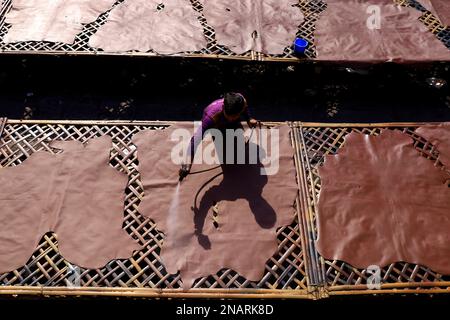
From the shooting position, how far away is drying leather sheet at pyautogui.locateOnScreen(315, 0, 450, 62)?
5.35 m

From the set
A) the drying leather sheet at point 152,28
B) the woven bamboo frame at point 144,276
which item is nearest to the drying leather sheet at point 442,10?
the drying leather sheet at point 152,28

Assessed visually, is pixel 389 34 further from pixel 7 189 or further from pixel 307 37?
pixel 7 189

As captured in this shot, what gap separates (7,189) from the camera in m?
3.70

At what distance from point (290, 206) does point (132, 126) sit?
6.78 ft

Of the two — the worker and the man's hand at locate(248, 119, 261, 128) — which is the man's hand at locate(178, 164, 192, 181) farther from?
the man's hand at locate(248, 119, 261, 128)

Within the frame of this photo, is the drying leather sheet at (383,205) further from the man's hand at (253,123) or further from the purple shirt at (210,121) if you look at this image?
the purple shirt at (210,121)

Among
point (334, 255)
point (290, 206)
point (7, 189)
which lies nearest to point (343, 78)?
point (290, 206)

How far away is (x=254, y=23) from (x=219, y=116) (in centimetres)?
263

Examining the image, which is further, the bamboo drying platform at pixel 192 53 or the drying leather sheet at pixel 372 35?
the drying leather sheet at pixel 372 35

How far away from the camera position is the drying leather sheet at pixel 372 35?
5.35 m

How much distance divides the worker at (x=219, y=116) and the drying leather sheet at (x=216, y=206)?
0.18 meters

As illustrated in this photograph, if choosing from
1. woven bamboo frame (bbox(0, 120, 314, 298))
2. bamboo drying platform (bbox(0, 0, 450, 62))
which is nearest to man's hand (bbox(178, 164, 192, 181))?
woven bamboo frame (bbox(0, 120, 314, 298))

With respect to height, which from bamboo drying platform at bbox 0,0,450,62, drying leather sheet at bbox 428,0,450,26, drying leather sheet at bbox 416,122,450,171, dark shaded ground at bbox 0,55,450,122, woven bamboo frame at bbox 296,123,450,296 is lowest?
woven bamboo frame at bbox 296,123,450,296
